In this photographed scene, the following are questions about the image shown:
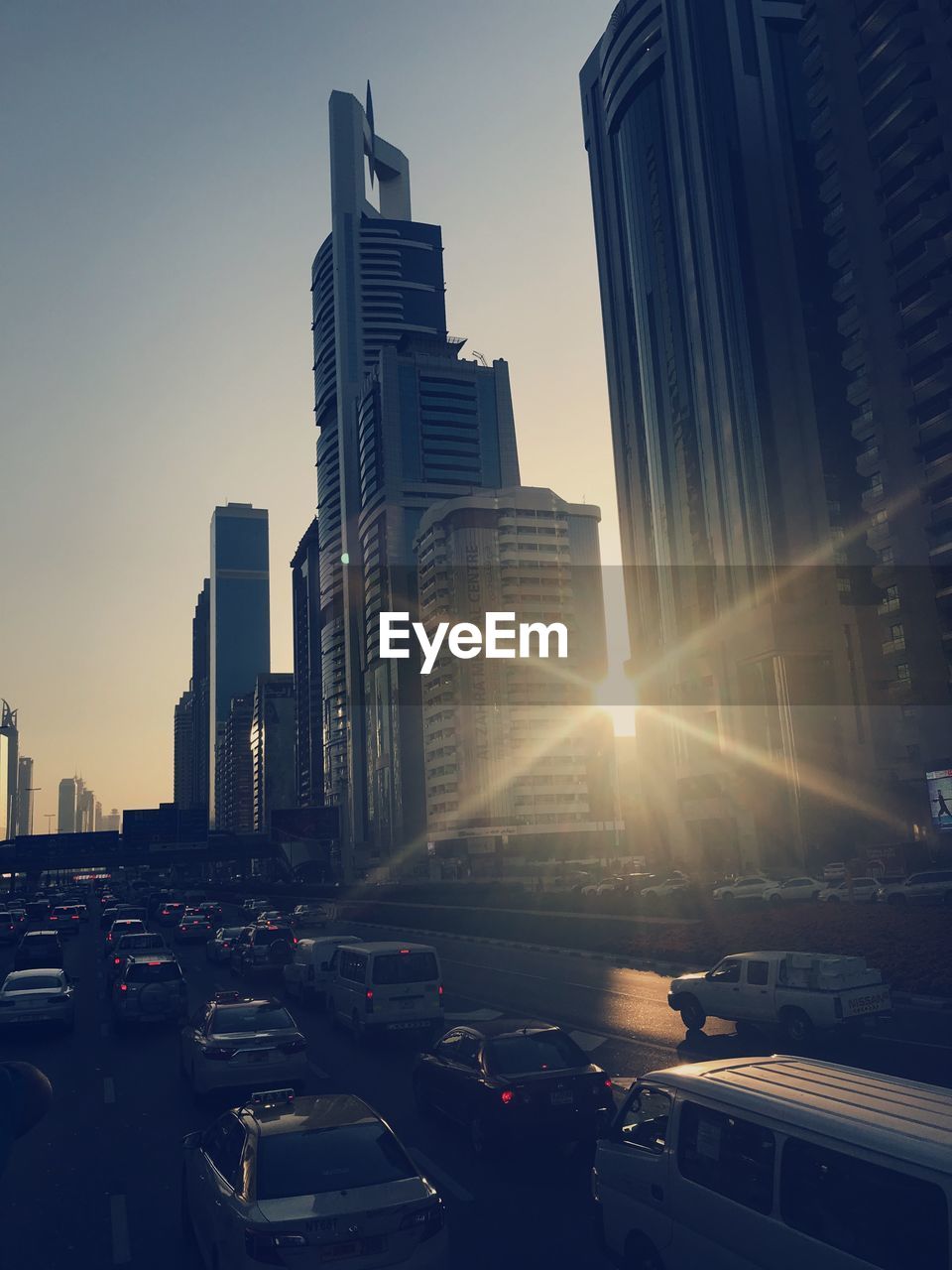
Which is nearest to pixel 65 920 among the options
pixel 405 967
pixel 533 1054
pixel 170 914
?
pixel 170 914

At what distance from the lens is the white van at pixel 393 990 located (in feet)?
64.3

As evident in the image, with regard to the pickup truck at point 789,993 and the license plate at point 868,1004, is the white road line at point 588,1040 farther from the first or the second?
the license plate at point 868,1004

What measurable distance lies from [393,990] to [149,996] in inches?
253

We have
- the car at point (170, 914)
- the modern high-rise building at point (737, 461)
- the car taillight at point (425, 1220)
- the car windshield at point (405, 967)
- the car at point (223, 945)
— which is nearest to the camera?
the car taillight at point (425, 1220)

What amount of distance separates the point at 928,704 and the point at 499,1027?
266 ft

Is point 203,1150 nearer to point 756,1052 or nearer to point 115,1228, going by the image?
point 115,1228

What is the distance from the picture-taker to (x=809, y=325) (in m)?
107

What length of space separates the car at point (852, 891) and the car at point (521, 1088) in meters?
33.6

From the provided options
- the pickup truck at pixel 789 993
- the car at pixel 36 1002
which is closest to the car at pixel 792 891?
the pickup truck at pixel 789 993

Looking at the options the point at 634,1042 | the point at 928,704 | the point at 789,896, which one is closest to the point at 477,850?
the point at 928,704

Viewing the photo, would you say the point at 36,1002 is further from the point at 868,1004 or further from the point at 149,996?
the point at 868,1004

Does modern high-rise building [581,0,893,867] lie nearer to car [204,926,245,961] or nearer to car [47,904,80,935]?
car [47,904,80,935]

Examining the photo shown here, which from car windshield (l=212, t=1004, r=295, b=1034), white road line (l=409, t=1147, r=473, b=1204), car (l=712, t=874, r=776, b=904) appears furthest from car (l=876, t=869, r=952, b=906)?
white road line (l=409, t=1147, r=473, b=1204)

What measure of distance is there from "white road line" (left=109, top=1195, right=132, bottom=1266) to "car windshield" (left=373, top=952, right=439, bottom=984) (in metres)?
9.03
